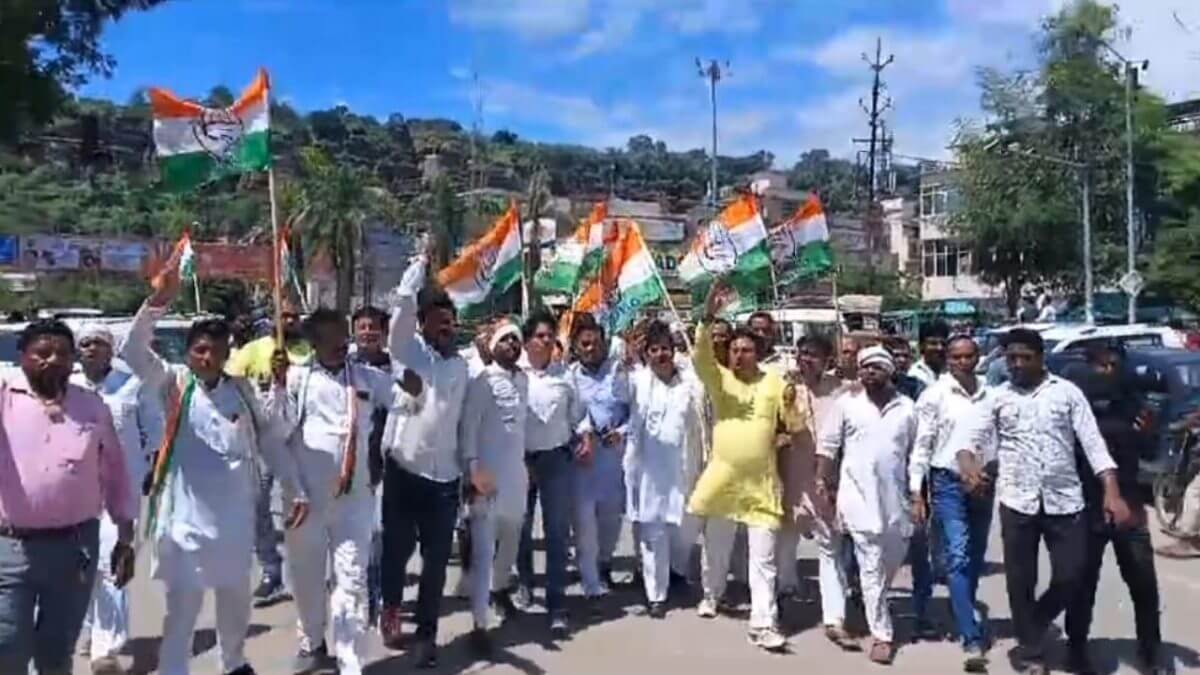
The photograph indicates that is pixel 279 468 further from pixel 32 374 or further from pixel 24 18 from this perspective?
pixel 24 18

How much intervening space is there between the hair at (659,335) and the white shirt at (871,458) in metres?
1.44

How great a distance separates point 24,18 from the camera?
13.0 m

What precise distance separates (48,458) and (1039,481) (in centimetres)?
472

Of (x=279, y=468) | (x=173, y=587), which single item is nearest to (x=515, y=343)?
(x=279, y=468)

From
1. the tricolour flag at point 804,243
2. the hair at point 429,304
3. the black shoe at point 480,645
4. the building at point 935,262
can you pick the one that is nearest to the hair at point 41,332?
the hair at point 429,304

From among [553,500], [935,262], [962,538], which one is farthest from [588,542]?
[935,262]

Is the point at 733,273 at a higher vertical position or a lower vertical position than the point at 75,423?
higher

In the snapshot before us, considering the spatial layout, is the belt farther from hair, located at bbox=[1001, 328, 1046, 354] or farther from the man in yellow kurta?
hair, located at bbox=[1001, 328, 1046, 354]

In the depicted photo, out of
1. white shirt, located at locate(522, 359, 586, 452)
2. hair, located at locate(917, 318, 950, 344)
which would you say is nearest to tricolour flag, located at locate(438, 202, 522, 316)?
white shirt, located at locate(522, 359, 586, 452)

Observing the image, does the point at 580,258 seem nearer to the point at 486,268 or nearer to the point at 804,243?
the point at 804,243

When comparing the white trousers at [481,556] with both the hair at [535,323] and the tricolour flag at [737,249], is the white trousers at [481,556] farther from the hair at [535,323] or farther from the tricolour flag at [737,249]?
the tricolour flag at [737,249]

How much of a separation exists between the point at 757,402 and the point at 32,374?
→ 14.1 feet

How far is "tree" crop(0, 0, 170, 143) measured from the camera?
13.0 metres

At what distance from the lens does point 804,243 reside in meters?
13.2
